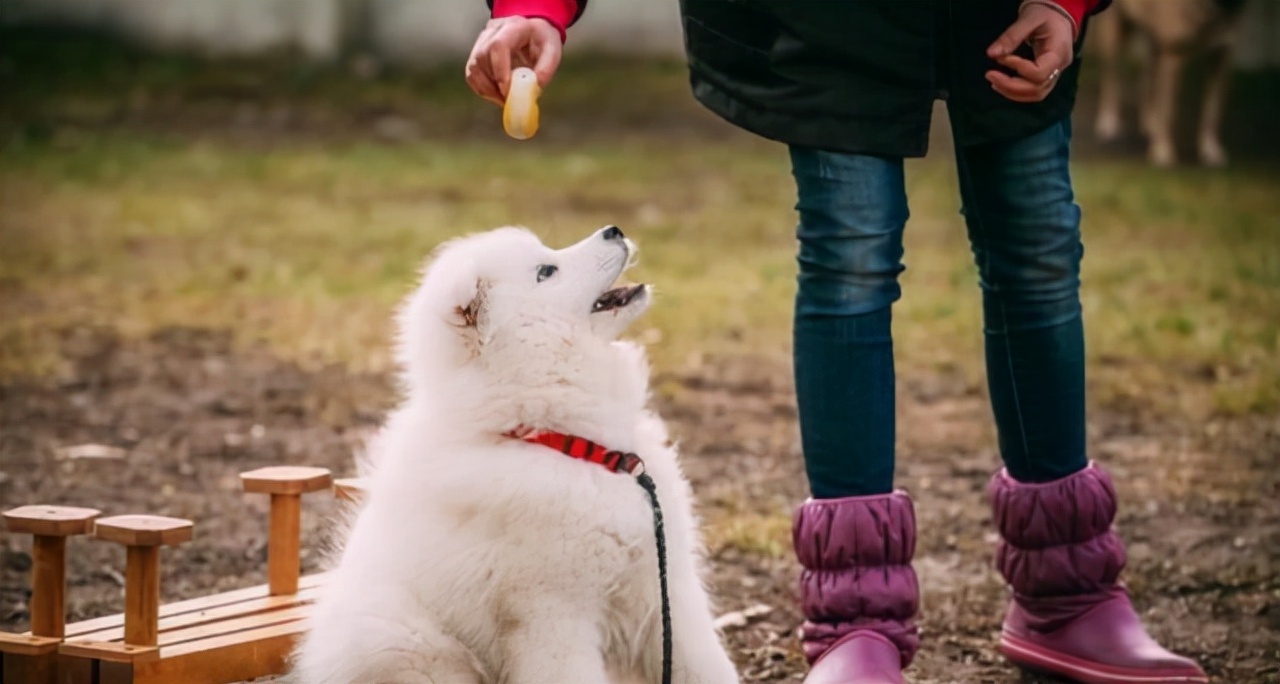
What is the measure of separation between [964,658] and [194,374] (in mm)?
3438

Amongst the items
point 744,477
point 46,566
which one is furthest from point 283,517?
point 744,477

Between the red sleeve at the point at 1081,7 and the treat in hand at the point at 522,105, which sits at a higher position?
the red sleeve at the point at 1081,7

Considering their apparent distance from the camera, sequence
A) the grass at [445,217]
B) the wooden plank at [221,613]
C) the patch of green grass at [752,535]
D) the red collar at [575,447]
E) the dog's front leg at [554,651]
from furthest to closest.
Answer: the grass at [445,217]
the patch of green grass at [752,535]
the wooden plank at [221,613]
the red collar at [575,447]
the dog's front leg at [554,651]

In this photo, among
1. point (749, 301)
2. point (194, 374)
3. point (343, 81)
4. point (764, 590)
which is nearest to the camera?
point (764, 590)

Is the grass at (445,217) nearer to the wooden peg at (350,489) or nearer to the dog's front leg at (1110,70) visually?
the dog's front leg at (1110,70)

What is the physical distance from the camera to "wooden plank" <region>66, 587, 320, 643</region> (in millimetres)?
2629

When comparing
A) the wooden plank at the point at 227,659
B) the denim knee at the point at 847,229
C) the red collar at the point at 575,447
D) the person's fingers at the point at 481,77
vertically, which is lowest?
the wooden plank at the point at 227,659

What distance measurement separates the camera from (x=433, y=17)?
13.6 metres

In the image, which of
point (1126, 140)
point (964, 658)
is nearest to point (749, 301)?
point (964, 658)

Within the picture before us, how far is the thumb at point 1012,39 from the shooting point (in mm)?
2480

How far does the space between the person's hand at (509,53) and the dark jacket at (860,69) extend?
0.33 m

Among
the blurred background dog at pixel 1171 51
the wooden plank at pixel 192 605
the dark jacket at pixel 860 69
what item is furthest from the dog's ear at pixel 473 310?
the blurred background dog at pixel 1171 51

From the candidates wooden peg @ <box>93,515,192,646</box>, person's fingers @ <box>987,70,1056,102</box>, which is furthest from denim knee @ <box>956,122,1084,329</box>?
wooden peg @ <box>93,515,192,646</box>

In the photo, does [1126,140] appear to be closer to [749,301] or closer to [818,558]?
[749,301]
